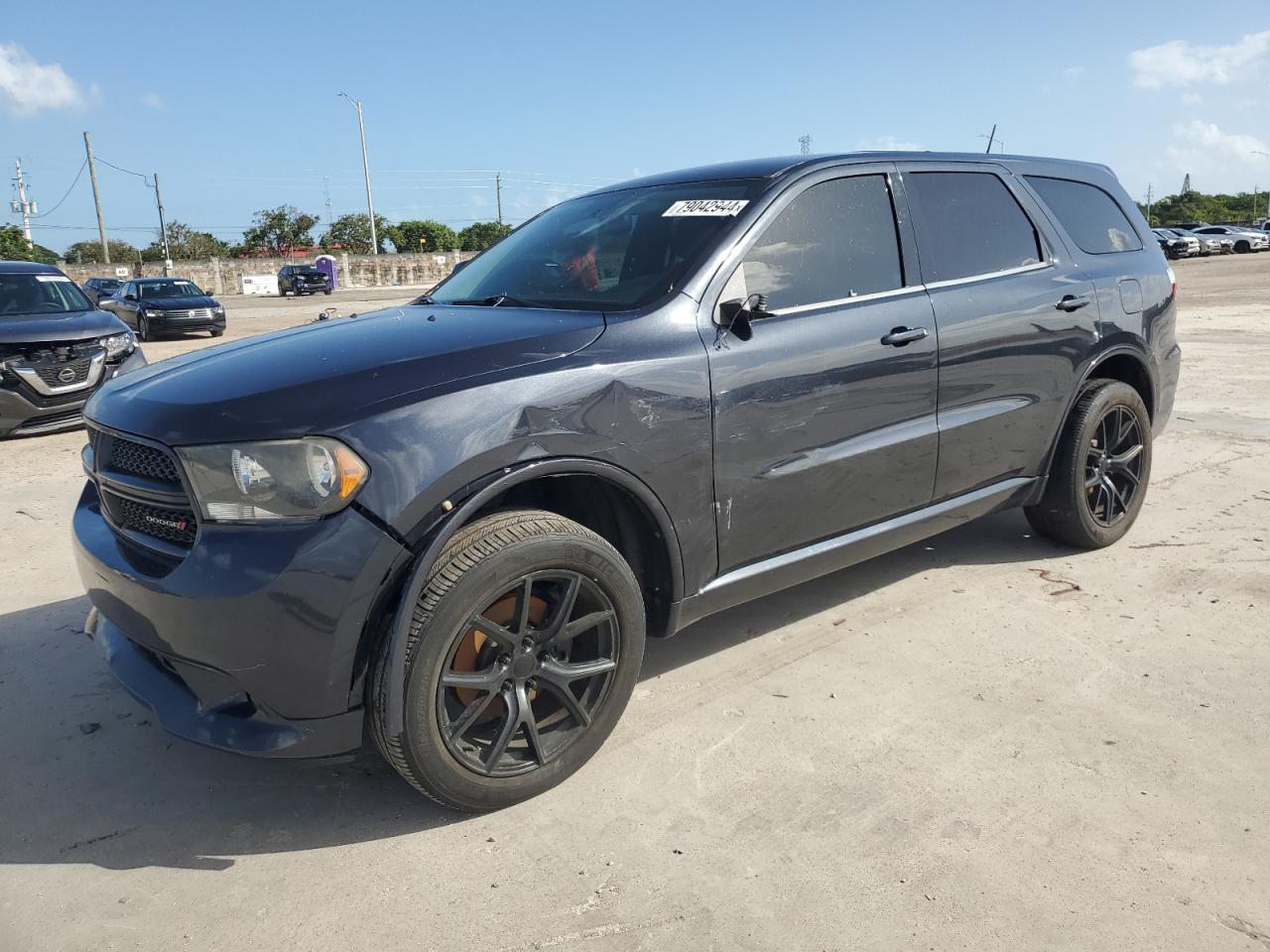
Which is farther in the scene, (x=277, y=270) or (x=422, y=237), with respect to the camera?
(x=422, y=237)

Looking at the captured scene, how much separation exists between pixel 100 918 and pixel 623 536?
1668 millimetres

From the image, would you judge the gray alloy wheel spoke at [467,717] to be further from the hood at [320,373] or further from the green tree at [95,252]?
the green tree at [95,252]

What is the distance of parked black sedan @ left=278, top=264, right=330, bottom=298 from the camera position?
147 feet

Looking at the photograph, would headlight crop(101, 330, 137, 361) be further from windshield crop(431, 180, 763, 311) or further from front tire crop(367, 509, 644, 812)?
front tire crop(367, 509, 644, 812)

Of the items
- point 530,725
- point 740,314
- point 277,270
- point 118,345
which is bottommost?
point 530,725

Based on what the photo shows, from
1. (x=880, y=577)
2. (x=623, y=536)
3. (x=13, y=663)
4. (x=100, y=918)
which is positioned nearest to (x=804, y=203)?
(x=623, y=536)

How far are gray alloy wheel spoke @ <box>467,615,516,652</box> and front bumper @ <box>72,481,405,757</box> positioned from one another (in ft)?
0.87

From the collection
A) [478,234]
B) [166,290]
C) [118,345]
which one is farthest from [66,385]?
[478,234]

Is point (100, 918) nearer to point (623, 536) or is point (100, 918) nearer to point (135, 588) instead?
point (135, 588)

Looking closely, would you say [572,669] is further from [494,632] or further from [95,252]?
[95,252]

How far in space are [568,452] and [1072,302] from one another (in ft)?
8.69

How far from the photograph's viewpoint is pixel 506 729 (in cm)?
262

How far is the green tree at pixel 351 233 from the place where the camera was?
80625 mm

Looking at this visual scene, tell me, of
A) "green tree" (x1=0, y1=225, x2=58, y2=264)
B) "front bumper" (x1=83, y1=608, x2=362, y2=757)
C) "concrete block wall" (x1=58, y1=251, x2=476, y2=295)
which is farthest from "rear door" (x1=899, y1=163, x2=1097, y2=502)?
"green tree" (x1=0, y1=225, x2=58, y2=264)
